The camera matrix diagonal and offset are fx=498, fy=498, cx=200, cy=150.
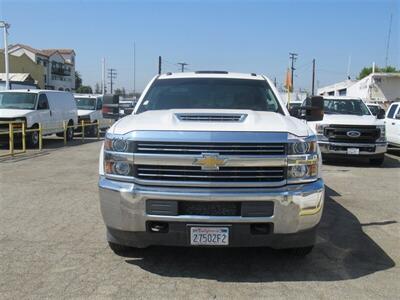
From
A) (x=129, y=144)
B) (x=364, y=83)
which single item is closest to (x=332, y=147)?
(x=129, y=144)

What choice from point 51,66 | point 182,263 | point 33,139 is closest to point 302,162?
point 182,263

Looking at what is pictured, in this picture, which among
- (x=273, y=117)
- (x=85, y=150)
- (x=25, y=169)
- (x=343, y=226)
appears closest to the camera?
(x=273, y=117)

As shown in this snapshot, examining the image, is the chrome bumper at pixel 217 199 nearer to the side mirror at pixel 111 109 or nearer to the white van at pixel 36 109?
the side mirror at pixel 111 109

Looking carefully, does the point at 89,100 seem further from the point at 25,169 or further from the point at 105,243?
the point at 105,243

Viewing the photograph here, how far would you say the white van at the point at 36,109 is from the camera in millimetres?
17141

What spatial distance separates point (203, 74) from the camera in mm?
6418

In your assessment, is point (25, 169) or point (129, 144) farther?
point (25, 169)

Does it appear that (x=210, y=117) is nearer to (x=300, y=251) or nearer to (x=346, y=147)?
(x=300, y=251)

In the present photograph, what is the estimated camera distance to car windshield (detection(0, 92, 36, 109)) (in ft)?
58.7

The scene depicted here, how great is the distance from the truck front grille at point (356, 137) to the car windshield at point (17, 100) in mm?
10886

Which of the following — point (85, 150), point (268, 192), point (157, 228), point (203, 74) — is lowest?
point (85, 150)

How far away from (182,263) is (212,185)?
108 centimetres

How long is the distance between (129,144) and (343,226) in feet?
11.2

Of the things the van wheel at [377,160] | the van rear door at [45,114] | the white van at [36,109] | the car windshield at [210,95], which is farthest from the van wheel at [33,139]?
the car windshield at [210,95]
